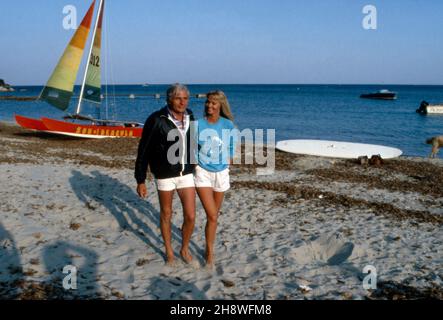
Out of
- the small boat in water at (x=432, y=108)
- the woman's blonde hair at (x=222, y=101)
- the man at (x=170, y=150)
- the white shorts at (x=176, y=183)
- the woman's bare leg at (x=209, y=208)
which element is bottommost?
the woman's bare leg at (x=209, y=208)

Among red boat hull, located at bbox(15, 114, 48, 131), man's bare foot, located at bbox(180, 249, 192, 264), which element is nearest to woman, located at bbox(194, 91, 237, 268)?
man's bare foot, located at bbox(180, 249, 192, 264)

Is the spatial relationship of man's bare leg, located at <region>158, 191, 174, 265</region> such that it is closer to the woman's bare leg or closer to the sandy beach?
the sandy beach

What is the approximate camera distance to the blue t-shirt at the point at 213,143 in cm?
429

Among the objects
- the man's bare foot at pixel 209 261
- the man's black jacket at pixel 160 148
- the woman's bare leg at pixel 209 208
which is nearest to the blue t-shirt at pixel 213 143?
the man's black jacket at pixel 160 148

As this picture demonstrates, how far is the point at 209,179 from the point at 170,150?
2.06 feet

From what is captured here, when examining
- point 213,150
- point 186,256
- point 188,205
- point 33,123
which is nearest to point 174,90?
point 213,150

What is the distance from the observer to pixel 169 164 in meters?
4.21

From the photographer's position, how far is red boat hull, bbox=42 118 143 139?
17.5 m

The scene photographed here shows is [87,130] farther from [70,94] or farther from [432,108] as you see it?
[432,108]

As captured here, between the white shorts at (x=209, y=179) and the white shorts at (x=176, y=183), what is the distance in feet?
0.28

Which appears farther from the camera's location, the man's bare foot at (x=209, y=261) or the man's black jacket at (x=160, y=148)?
the man's bare foot at (x=209, y=261)

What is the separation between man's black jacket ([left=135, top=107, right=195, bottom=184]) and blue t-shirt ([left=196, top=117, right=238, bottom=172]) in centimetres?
13

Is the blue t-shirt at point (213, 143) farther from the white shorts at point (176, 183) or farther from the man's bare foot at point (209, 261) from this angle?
the man's bare foot at point (209, 261)
